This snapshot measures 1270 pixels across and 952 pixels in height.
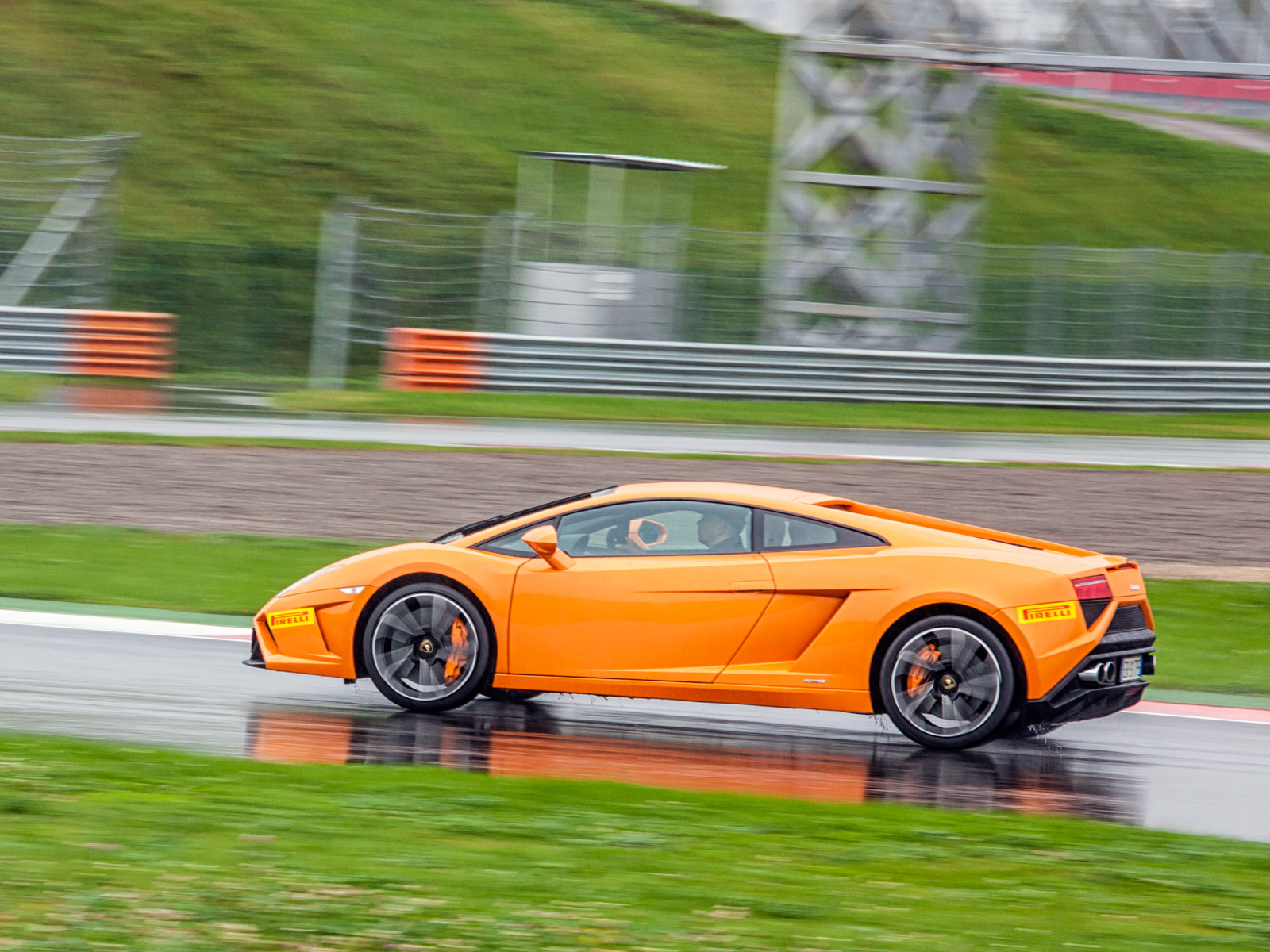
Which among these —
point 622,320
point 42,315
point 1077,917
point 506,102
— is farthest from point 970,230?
point 1077,917

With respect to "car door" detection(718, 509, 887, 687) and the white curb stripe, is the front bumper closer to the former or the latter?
"car door" detection(718, 509, 887, 687)

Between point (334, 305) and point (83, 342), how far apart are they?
3420 mm

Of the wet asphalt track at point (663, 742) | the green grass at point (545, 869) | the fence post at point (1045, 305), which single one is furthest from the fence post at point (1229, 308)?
the green grass at point (545, 869)

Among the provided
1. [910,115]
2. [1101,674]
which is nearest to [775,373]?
[910,115]

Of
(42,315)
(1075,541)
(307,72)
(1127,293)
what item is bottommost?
(1075,541)

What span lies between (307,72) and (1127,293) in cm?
2112

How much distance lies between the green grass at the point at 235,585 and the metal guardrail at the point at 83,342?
10.1 m

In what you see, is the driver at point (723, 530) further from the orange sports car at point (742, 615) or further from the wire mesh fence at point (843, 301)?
the wire mesh fence at point (843, 301)

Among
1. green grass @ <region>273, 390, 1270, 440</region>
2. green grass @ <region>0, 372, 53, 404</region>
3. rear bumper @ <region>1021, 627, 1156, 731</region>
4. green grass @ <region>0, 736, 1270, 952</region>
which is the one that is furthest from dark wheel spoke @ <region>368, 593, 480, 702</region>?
green grass @ <region>0, 372, 53, 404</region>

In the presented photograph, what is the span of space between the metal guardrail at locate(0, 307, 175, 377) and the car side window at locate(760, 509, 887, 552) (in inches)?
641

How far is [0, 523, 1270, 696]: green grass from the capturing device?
9977mm

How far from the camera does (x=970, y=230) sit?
3850cm

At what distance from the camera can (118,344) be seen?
73.3ft

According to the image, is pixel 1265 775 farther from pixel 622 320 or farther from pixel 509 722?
pixel 622 320
